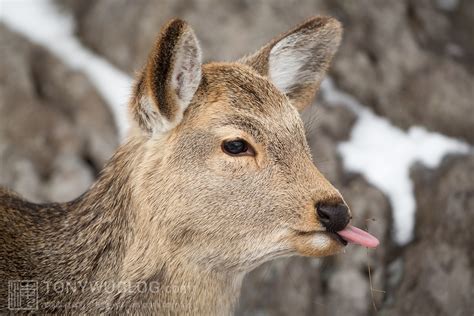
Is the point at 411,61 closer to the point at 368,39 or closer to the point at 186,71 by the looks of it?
the point at 368,39

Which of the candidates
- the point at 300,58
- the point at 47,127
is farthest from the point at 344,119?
the point at 300,58

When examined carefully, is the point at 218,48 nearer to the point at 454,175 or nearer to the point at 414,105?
the point at 414,105

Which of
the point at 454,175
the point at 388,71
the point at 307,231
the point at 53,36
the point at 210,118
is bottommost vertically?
the point at 454,175

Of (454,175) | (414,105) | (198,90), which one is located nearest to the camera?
(198,90)

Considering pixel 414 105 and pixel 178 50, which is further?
pixel 414 105

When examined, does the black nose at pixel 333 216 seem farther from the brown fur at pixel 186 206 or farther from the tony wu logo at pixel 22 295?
the tony wu logo at pixel 22 295

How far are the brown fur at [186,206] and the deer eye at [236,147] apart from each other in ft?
0.09

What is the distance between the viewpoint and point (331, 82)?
27.9ft

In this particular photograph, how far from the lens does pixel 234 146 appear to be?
13.5ft

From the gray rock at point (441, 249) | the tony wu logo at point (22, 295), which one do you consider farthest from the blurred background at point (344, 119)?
the tony wu logo at point (22, 295)

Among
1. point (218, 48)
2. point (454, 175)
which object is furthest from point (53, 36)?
point (454, 175)

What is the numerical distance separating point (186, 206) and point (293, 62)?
54.6 inches

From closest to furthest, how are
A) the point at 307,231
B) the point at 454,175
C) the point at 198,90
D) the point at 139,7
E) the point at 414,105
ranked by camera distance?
the point at 307,231 < the point at 198,90 < the point at 454,175 < the point at 414,105 < the point at 139,7

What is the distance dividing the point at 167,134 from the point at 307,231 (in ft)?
3.01
